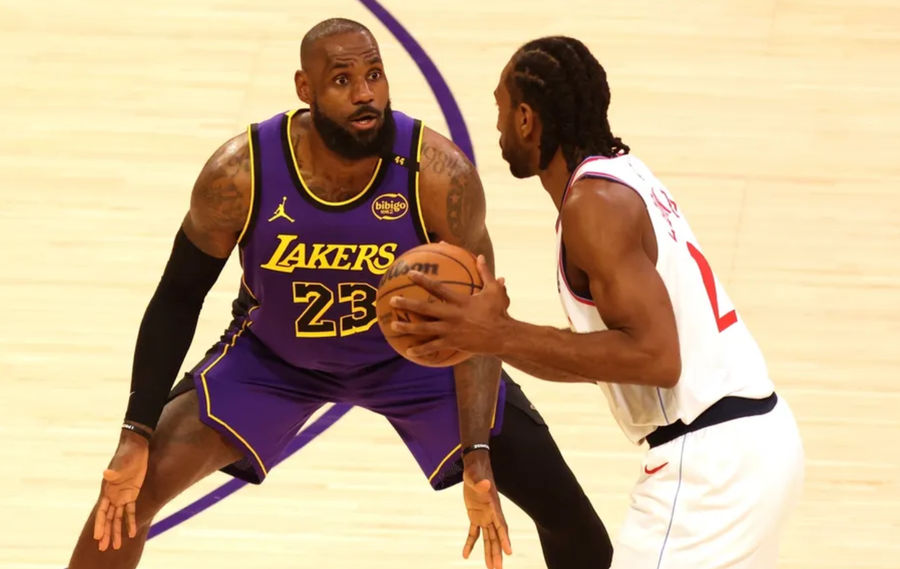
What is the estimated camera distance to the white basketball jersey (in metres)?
4.05

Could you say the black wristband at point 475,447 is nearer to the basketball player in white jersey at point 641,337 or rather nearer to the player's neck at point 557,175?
the basketball player in white jersey at point 641,337

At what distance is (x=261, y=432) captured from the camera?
17.2ft

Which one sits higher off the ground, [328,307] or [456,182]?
[456,182]

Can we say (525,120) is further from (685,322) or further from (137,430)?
(137,430)

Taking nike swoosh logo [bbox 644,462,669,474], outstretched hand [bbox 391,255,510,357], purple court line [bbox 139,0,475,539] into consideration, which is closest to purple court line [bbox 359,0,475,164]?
purple court line [bbox 139,0,475,539]

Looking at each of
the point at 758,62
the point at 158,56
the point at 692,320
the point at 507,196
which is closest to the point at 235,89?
the point at 158,56

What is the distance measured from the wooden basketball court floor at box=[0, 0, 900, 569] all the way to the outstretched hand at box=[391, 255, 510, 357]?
2400mm

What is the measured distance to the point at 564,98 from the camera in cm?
422

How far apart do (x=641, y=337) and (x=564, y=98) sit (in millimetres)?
806

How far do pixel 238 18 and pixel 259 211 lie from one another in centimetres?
477

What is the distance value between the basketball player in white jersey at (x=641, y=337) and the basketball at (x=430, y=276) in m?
0.13

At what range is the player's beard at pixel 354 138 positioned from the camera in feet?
16.6

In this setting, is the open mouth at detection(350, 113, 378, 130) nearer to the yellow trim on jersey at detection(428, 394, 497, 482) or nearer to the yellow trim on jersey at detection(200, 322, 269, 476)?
the yellow trim on jersey at detection(200, 322, 269, 476)

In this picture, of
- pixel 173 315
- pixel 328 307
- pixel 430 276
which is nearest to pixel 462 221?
pixel 328 307
